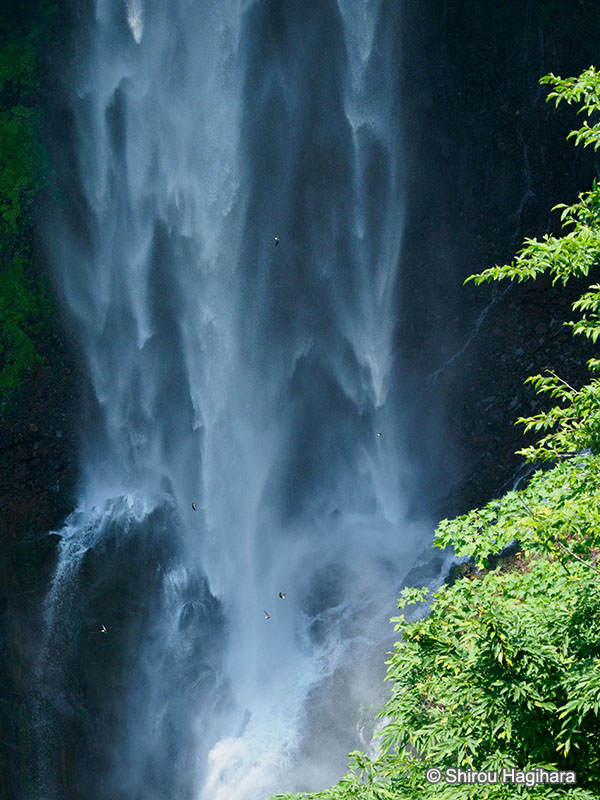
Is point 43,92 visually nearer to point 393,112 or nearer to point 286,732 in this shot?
point 393,112

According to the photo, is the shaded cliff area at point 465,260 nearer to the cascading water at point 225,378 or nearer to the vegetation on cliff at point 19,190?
the cascading water at point 225,378

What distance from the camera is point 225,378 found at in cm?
1773

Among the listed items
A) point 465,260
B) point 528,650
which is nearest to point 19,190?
point 465,260

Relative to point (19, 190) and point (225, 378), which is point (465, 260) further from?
point (19, 190)

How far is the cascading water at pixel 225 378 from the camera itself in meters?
16.2

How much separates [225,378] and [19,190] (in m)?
6.62

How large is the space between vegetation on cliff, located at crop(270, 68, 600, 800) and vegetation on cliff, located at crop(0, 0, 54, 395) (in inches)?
565

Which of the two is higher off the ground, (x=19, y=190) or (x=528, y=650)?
(x=19, y=190)

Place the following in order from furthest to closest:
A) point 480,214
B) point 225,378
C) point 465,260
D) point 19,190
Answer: point 19,190 < point 225,378 < point 465,260 < point 480,214

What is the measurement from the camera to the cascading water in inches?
638

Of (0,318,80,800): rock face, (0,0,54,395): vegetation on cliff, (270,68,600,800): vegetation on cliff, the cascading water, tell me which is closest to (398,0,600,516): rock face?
the cascading water

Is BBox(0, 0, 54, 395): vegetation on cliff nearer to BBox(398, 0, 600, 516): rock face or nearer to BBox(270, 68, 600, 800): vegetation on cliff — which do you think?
BBox(398, 0, 600, 516): rock face

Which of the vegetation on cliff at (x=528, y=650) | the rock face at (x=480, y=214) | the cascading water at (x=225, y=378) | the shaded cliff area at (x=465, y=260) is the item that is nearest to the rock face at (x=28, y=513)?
the shaded cliff area at (x=465, y=260)

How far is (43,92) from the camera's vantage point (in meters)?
18.7
